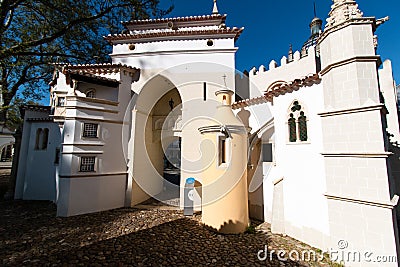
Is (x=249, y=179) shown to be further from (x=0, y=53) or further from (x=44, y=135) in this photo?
(x=44, y=135)

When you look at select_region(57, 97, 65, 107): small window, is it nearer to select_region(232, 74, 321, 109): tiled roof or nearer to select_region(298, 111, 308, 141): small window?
select_region(232, 74, 321, 109): tiled roof

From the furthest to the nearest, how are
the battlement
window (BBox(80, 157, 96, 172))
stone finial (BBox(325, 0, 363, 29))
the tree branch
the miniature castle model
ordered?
the battlement
window (BBox(80, 157, 96, 172))
the tree branch
stone finial (BBox(325, 0, 363, 29))
the miniature castle model

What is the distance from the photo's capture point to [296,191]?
5.98 m

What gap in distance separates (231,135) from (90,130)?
23.3 feet

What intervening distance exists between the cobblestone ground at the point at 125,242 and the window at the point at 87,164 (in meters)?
2.16

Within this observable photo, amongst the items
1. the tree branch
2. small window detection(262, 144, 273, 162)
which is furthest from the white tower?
the tree branch

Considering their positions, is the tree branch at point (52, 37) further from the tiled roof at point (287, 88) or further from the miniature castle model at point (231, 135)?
the tiled roof at point (287, 88)

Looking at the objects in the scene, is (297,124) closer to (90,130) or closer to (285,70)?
(90,130)

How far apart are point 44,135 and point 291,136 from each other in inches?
565

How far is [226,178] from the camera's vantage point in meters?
6.56

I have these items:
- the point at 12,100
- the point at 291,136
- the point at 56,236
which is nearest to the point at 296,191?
the point at 291,136

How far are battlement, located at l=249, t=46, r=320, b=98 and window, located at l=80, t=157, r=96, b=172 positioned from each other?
1187 centimetres

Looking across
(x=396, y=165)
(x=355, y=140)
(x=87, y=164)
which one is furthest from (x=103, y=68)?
(x=396, y=165)

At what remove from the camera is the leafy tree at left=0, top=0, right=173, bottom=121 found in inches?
360
